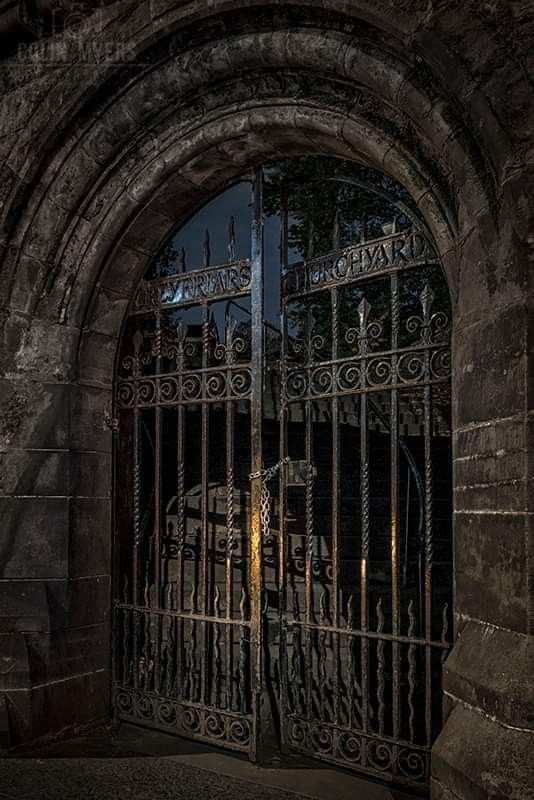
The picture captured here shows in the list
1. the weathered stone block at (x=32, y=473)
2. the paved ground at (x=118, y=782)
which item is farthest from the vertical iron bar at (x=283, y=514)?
the weathered stone block at (x=32, y=473)

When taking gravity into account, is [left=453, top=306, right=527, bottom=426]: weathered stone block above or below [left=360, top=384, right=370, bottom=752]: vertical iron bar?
above

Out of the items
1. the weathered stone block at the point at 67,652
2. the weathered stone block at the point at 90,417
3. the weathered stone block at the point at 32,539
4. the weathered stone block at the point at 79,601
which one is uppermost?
the weathered stone block at the point at 90,417

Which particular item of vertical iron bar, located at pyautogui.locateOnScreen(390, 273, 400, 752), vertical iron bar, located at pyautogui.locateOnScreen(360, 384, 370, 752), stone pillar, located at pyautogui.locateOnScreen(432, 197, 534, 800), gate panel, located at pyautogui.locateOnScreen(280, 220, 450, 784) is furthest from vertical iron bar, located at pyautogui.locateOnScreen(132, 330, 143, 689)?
stone pillar, located at pyautogui.locateOnScreen(432, 197, 534, 800)

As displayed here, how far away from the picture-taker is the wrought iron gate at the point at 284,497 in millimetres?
3625

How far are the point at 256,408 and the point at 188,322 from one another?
0.86 meters

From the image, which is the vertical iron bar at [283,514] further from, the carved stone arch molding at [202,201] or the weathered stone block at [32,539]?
the weathered stone block at [32,539]

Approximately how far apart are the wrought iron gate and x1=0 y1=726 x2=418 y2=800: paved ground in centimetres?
12

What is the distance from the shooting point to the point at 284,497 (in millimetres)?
4055

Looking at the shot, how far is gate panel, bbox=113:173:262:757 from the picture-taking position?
165 inches

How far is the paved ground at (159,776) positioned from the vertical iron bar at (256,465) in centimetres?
26

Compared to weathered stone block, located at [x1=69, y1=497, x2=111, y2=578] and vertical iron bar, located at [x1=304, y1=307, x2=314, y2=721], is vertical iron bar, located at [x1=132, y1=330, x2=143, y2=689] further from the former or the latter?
vertical iron bar, located at [x1=304, y1=307, x2=314, y2=721]

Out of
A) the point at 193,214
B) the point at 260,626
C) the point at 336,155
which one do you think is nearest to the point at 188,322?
the point at 193,214

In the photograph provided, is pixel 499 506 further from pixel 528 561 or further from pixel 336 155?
pixel 336 155

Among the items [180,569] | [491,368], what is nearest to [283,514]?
[180,569]
